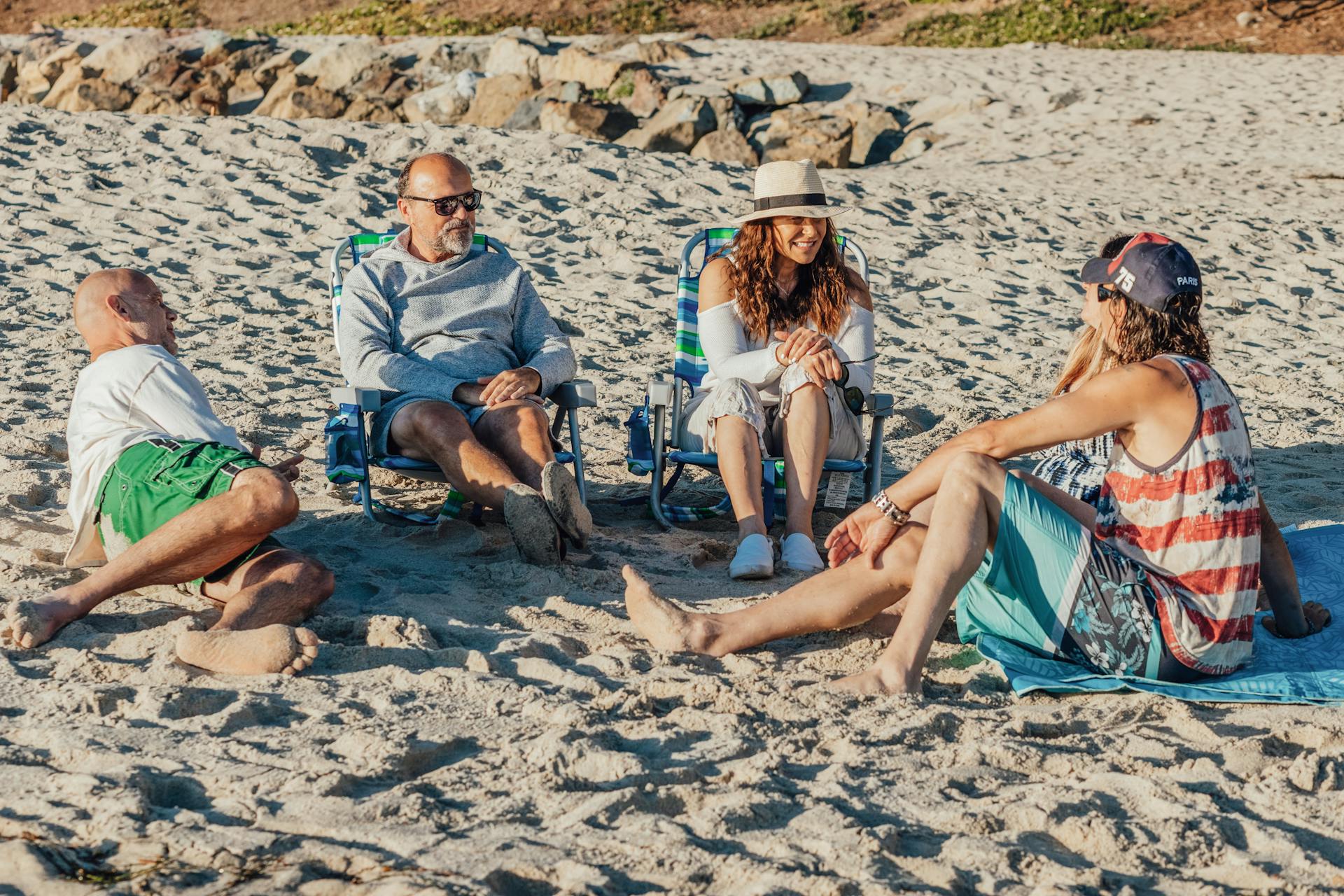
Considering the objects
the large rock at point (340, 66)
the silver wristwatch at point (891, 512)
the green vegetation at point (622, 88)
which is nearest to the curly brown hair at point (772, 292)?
the silver wristwatch at point (891, 512)

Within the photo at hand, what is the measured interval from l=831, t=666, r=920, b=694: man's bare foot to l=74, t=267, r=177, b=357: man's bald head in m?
2.01

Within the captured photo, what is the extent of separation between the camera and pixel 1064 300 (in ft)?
27.4

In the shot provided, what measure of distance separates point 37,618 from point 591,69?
11.0 meters

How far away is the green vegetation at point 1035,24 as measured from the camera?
1742 centimetres

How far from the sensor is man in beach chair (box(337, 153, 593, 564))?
4477mm

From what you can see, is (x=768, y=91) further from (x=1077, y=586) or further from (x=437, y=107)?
(x=1077, y=586)

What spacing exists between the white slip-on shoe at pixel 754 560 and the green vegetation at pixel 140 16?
18.7 metres

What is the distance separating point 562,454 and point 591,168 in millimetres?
5849

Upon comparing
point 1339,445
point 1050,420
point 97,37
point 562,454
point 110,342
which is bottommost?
A: point 1339,445

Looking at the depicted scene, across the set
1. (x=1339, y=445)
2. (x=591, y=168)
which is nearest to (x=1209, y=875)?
(x=1339, y=445)

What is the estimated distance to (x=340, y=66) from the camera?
13469 millimetres

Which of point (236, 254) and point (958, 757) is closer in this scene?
point (958, 757)

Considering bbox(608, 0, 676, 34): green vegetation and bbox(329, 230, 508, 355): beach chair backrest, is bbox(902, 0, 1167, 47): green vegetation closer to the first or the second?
bbox(608, 0, 676, 34): green vegetation

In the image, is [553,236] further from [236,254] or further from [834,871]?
[834,871]
